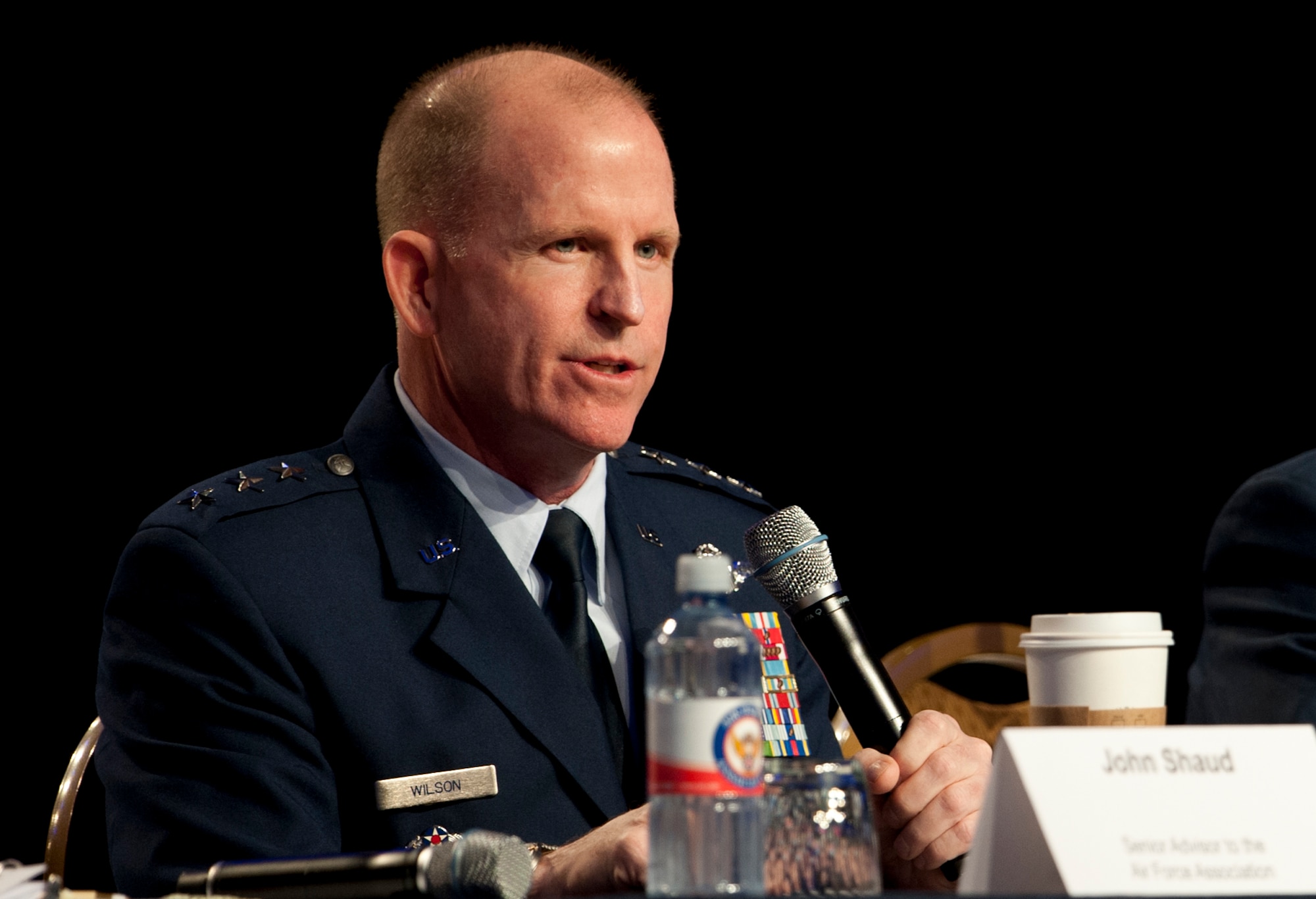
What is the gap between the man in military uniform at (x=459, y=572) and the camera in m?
1.39

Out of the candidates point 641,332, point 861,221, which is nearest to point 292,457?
point 641,332

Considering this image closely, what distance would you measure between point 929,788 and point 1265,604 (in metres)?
0.97

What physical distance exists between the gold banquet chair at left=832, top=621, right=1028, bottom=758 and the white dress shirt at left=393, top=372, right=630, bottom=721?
2.11ft

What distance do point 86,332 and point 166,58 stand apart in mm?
A: 564

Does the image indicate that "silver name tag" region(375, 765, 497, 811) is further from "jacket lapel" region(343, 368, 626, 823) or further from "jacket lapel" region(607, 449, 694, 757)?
"jacket lapel" region(607, 449, 694, 757)

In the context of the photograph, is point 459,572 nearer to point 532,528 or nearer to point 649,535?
point 532,528

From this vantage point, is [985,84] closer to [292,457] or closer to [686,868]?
[292,457]

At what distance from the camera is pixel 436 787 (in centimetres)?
149

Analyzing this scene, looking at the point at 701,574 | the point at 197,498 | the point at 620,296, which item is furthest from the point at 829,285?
the point at 701,574

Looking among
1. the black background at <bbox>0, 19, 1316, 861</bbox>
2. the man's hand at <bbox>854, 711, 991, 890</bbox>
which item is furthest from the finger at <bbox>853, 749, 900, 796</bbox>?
the black background at <bbox>0, 19, 1316, 861</bbox>

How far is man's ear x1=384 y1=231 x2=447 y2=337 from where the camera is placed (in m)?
1.78

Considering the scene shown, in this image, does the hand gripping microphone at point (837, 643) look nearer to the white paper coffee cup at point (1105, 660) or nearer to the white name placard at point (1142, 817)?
the white paper coffee cup at point (1105, 660)

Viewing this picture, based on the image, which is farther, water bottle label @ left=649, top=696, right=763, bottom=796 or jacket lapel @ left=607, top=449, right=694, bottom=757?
jacket lapel @ left=607, top=449, right=694, bottom=757

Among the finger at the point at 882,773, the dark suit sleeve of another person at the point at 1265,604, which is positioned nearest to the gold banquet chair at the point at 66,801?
the finger at the point at 882,773
